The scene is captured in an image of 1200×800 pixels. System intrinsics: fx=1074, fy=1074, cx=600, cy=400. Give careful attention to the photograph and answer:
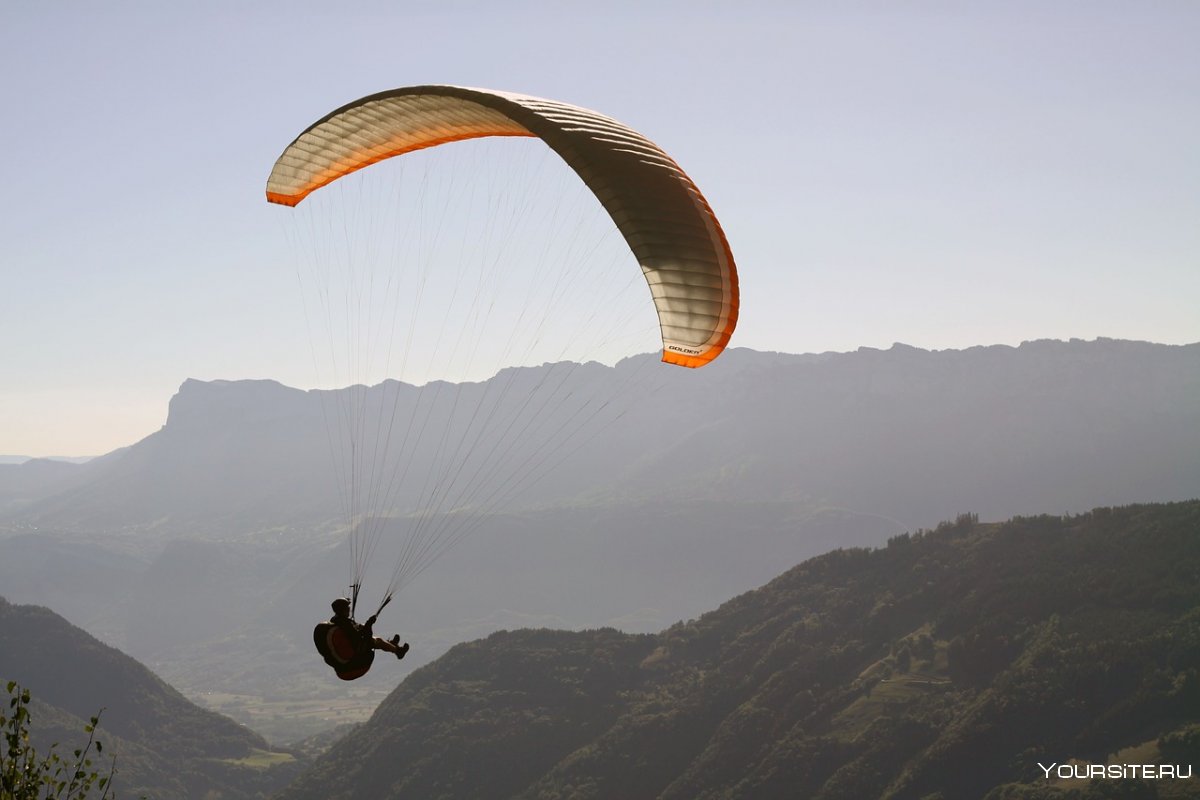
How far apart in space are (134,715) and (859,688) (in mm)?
114459

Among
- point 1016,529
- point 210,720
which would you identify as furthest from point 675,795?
point 210,720

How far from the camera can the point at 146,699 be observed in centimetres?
16075

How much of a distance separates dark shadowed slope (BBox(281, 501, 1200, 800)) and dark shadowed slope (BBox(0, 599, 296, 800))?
46.1m

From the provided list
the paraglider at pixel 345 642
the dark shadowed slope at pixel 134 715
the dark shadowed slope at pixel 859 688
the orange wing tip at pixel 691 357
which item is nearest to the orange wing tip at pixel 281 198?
the orange wing tip at pixel 691 357

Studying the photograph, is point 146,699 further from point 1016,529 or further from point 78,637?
point 1016,529

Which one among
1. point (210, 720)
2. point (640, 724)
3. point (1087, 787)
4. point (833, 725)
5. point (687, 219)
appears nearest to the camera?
point (687, 219)

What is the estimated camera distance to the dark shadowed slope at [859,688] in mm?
72812

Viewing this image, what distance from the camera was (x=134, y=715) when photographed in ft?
513

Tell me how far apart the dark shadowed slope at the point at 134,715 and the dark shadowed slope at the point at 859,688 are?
46.1 meters

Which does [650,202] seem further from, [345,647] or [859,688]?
[859,688]

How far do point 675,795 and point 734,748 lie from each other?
6.37 meters

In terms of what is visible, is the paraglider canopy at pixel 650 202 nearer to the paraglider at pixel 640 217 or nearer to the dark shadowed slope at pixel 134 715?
the paraglider at pixel 640 217

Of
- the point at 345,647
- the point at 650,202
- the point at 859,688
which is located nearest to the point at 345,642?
the point at 345,647

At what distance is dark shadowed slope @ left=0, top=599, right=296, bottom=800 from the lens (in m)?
145
